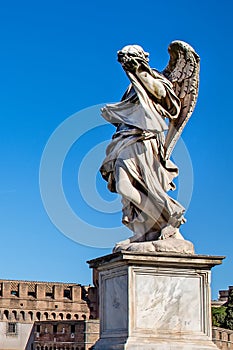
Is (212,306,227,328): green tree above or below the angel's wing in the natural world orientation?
below

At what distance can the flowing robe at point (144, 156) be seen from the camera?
6.67m

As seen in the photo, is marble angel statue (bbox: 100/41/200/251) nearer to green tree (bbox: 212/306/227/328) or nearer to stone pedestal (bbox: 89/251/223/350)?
stone pedestal (bbox: 89/251/223/350)

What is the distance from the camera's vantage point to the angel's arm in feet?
22.4

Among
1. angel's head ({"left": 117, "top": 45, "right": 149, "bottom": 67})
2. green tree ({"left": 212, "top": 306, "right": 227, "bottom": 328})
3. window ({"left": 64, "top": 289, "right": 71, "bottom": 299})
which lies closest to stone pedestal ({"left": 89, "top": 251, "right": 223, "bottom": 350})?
angel's head ({"left": 117, "top": 45, "right": 149, "bottom": 67})

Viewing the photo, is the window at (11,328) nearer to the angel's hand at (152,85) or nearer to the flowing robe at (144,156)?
the flowing robe at (144,156)

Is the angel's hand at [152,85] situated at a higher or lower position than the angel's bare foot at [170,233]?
higher

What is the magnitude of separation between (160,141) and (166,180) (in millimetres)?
364

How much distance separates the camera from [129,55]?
6797mm

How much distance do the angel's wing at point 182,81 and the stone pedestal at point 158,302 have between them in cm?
112

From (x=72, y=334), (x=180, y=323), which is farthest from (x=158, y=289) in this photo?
(x=72, y=334)

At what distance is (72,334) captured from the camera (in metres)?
49.8

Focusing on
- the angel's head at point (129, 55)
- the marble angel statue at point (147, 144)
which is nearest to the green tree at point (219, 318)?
the marble angel statue at point (147, 144)

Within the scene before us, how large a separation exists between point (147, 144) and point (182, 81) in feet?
2.51

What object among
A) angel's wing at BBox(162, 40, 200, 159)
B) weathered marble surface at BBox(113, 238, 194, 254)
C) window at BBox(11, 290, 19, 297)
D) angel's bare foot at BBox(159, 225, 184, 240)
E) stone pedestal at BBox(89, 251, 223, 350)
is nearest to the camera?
stone pedestal at BBox(89, 251, 223, 350)
